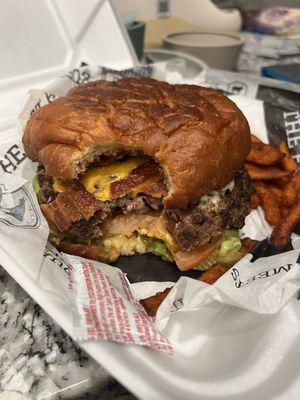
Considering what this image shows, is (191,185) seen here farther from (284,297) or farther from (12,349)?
(12,349)

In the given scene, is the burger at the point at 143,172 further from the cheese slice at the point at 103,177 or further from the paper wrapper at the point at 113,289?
the paper wrapper at the point at 113,289

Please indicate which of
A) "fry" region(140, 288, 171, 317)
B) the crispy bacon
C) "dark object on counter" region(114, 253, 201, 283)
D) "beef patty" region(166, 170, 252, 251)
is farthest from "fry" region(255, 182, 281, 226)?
"fry" region(140, 288, 171, 317)

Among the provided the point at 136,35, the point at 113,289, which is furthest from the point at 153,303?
the point at 136,35

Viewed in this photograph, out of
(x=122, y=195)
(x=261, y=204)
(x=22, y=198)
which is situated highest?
(x=22, y=198)

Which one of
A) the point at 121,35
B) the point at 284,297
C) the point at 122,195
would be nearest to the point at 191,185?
the point at 122,195

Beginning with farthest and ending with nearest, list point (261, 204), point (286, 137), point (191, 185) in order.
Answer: point (286, 137) < point (261, 204) < point (191, 185)

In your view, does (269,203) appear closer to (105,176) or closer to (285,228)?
(285,228)
